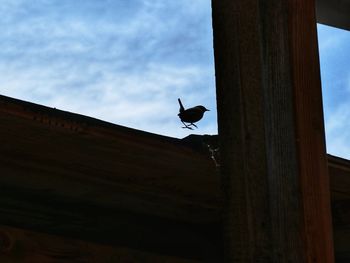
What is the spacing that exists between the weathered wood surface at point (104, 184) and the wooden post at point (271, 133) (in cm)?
72

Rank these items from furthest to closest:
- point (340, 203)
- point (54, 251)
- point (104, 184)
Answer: point (340, 203)
point (54, 251)
point (104, 184)

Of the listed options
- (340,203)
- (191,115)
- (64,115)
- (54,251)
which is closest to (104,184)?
(54,251)

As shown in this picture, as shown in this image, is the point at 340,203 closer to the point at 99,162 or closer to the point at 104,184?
the point at 104,184

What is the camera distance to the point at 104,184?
3.95 metres

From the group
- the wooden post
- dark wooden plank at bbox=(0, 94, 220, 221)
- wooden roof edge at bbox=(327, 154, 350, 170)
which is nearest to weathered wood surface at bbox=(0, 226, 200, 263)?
dark wooden plank at bbox=(0, 94, 220, 221)

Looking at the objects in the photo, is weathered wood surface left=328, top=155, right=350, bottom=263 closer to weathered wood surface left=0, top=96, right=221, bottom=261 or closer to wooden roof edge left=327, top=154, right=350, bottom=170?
wooden roof edge left=327, top=154, right=350, bottom=170

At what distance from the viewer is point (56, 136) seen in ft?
10.2

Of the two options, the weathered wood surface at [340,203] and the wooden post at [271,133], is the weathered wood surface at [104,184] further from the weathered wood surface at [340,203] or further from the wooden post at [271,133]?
the wooden post at [271,133]

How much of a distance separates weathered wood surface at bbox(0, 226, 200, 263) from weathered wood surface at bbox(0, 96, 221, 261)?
7 centimetres

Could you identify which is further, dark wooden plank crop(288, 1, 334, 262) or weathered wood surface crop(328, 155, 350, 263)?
weathered wood surface crop(328, 155, 350, 263)

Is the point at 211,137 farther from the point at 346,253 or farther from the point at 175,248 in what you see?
the point at 346,253

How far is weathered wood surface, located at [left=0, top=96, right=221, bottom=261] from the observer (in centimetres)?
304

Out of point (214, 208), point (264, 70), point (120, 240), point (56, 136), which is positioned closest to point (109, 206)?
point (120, 240)

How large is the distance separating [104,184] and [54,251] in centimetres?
66
